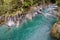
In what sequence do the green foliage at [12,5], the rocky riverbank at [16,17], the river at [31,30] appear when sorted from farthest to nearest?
the green foliage at [12,5]
the rocky riverbank at [16,17]
the river at [31,30]

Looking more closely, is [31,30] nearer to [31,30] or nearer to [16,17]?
[31,30]

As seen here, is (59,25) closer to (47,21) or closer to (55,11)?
(47,21)

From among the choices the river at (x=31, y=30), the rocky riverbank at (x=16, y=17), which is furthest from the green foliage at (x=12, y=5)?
the river at (x=31, y=30)

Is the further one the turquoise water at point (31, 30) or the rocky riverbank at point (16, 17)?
the rocky riverbank at point (16, 17)

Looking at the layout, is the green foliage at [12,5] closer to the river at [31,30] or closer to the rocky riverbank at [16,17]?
the rocky riverbank at [16,17]

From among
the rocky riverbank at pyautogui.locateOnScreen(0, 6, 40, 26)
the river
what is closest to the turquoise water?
the river

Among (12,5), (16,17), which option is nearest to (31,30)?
(16,17)

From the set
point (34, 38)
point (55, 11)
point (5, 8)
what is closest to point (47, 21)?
point (55, 11)

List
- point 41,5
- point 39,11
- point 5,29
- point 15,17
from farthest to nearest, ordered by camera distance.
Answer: point 41,5 < point 39,11 < point 15,17 < point 5,29

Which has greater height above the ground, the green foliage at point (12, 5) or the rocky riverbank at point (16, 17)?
the green foliage at point (12, 5)
